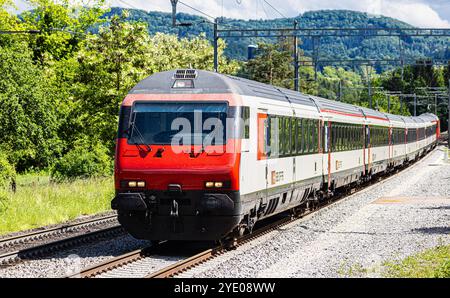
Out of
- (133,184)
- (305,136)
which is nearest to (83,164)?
(305,136)

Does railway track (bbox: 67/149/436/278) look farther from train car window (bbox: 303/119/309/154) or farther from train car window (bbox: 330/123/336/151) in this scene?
train car window (bbox: 330/123/336/151)

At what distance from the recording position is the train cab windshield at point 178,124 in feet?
44.9

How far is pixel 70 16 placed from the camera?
197 ft

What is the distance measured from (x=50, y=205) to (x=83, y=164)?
1668 cm

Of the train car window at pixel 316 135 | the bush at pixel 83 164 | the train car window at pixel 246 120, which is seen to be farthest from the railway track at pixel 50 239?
the bush at pixel 83 164

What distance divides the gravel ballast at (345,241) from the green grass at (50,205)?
21.1ft

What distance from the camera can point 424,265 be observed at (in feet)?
41.9

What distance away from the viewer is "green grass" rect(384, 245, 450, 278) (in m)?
11.7

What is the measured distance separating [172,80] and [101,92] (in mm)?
16729

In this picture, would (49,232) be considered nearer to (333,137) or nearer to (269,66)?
(333,137)

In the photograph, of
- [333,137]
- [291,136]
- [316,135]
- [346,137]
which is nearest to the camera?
[291,136]

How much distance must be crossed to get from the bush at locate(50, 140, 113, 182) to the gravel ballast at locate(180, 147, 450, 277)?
51.1 feet

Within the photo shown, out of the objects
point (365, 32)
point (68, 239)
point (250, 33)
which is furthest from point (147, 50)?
point (68, 239)

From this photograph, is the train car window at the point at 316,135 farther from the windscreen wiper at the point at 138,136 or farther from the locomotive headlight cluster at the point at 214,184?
the windscreen wiper at the point at 138,136
